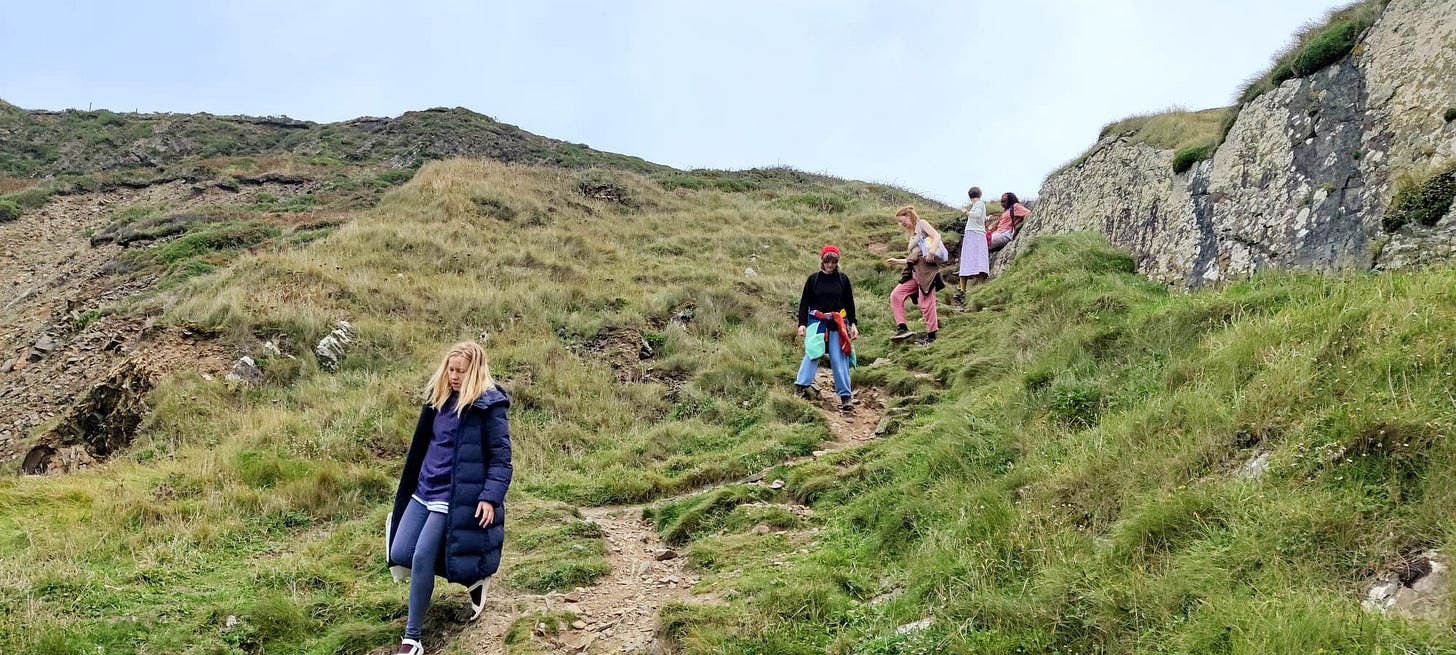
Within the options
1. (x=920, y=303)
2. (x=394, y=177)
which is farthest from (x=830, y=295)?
(x=394, y=177)

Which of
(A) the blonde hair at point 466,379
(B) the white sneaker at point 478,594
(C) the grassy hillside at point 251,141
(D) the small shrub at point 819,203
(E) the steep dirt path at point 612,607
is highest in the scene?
(C) the grassy hillside at point 251,141

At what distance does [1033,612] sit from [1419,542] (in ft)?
4.49

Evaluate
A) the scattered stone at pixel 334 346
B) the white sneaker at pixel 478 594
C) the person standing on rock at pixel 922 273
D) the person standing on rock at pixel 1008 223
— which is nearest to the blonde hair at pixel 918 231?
the person standing on rock at pixel 922 273

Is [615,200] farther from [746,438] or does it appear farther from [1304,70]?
[1304,70]

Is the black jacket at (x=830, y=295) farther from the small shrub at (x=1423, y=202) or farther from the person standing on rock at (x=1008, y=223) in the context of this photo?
the person standing on rock at (x=1008, y=223)

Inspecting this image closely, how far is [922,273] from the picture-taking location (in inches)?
405

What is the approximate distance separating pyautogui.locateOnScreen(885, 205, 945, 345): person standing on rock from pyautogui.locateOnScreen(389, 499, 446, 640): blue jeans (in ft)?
24.1

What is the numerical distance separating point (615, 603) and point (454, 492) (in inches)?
48.9

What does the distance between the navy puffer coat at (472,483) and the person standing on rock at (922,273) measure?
692 cm

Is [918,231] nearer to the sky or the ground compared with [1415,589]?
nearer to the sky

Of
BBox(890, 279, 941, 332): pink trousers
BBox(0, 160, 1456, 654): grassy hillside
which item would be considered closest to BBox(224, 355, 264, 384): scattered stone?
BBox(0, 160, 1456, 654): grassy hillside

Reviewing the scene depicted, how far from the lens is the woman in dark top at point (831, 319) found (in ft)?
29.4

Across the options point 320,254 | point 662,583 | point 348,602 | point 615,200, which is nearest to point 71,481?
point 348,602

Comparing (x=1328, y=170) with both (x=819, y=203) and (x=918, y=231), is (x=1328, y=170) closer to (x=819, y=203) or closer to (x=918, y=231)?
(x=918, y=231)
